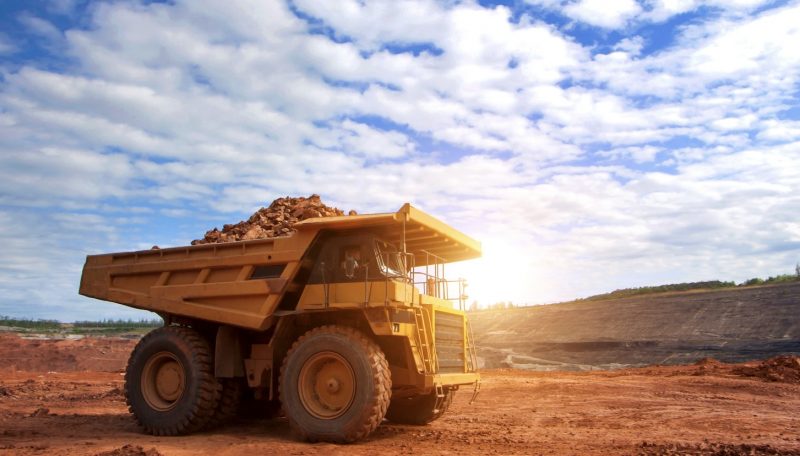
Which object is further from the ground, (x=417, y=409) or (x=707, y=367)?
(x=417, y=409)

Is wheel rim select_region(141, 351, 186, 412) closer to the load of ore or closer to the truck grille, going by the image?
the load of ore

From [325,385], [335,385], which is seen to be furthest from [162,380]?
[335,385]

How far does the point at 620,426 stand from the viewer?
9695 millimetres

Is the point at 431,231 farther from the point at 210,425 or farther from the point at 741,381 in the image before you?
the point at 741,381

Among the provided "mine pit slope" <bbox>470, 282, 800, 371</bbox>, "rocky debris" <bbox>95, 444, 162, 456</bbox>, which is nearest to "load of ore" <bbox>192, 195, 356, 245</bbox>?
"rocky debris" <bbox>95, 444, 162, 456</bbox>

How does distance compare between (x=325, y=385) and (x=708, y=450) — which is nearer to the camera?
(x=708, y=450)

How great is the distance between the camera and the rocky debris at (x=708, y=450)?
705 cm

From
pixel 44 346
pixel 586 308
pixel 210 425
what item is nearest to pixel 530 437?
pixel 210 425

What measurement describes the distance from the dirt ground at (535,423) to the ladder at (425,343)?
945mm

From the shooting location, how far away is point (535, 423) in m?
10.1

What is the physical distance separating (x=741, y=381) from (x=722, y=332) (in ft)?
33.4

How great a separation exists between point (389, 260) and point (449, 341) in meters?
1.42

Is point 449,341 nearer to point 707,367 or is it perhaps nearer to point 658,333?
point 707,367

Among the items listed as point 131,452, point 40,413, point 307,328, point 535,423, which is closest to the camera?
point 131,452
